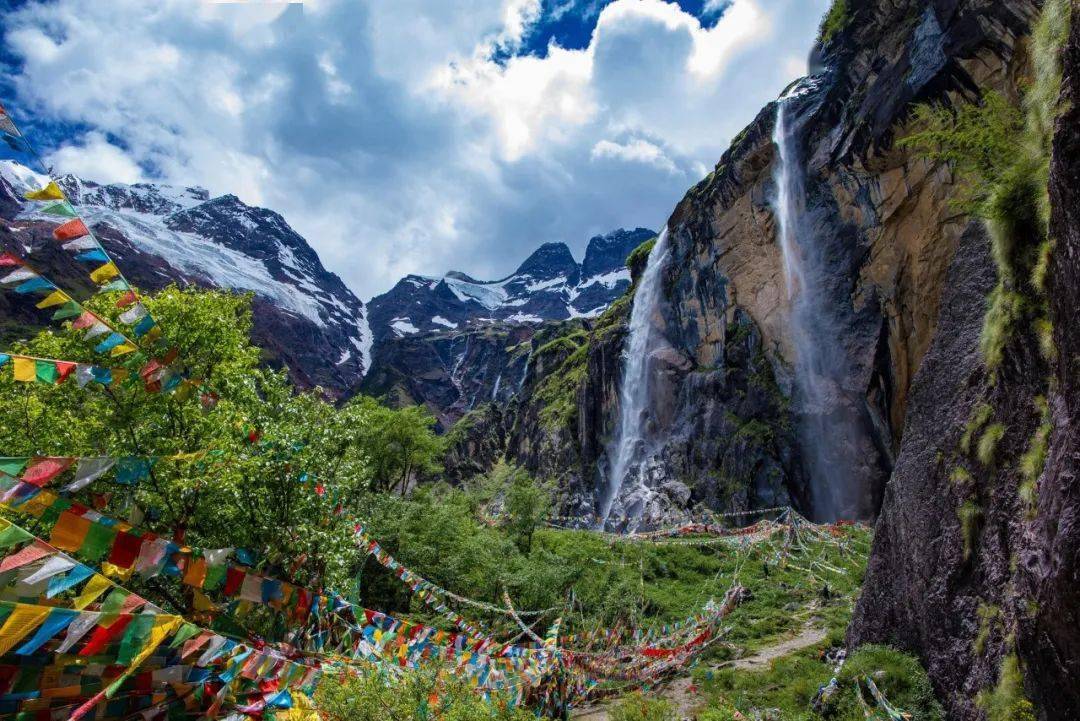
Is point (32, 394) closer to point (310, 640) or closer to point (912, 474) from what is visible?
point (310, 640)

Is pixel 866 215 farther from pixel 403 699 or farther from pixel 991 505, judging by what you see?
pixel 403 699

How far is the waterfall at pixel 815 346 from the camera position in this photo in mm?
33281

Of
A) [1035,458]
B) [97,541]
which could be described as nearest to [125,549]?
[97,541]

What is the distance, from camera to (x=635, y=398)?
5191 cm

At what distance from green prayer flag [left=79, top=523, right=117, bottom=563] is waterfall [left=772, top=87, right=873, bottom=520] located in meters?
35.8

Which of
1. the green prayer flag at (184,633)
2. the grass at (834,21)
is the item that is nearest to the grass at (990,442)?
the green prayer flag at (184,633)

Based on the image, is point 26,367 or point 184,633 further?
point 26,367

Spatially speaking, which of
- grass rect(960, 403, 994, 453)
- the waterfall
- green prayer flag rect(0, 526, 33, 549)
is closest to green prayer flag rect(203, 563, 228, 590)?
green prayer flag rect(0, 526, 33, 549)

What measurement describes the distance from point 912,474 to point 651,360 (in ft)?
136

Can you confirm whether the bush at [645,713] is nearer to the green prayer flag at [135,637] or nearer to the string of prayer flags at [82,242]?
the green prayer flag at [135,637]

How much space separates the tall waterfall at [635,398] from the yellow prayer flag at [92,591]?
43.4 metres

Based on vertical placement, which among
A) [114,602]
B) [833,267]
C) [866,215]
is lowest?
[114,602]

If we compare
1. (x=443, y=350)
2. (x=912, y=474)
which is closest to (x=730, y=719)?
(x=912, y=474)

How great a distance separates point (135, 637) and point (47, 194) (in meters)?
4.09
